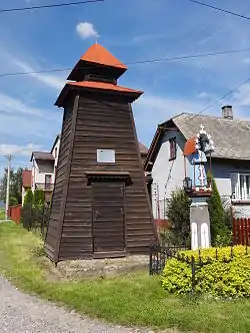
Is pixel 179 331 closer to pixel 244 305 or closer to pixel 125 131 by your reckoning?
pixel 244 305

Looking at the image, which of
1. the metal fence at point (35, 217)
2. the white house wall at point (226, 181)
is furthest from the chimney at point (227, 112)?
the metal fence at point (35, 217)

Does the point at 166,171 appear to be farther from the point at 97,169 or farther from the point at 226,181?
the point at 97,169

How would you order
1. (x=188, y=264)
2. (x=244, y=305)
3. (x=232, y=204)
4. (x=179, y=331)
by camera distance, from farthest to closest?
(x=232, y=204) → (x=188, y=264) → (x=244, y=305) → (x=179, y=331)

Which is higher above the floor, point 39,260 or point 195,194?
point 195,194

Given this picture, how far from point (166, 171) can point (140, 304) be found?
53.7 feet

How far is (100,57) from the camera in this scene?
13.6 m

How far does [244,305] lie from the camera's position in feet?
22.2

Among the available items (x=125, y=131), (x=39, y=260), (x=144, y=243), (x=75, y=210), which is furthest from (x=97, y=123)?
(x=39, y=260)

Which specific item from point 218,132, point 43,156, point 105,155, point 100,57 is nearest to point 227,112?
point 218,132

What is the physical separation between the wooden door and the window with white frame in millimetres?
9097

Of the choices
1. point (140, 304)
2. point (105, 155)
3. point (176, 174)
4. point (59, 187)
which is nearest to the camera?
point (140, 304)

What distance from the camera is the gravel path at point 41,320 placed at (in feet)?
19.5

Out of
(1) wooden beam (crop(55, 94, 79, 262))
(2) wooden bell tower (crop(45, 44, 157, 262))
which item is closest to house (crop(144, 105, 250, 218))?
(2) wooden bell tower (crop(45, 44, 157, 262))

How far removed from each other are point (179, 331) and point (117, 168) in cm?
763
